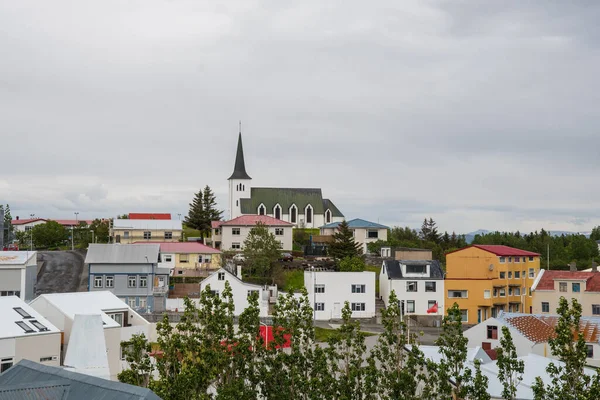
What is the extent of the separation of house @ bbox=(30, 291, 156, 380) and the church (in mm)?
47353

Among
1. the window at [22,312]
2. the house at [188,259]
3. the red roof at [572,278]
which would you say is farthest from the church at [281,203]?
the window at [22,312]

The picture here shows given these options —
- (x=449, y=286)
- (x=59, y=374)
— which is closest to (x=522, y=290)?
(x=449, y=286)

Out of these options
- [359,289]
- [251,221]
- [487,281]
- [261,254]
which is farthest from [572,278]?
[251,221]

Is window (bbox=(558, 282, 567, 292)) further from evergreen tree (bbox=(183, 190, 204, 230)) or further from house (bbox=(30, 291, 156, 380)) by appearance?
evergreen tree (bbox=(183, 190, 204, 230))

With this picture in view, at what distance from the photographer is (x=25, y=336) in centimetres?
2731

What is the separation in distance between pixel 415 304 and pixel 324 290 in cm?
653

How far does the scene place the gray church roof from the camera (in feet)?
278

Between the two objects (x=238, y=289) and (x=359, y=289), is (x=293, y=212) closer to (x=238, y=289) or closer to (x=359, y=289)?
(x=359, y=289)

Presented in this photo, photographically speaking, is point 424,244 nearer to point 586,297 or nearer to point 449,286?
point 449,286

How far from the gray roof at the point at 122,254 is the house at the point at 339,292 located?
10737 mm

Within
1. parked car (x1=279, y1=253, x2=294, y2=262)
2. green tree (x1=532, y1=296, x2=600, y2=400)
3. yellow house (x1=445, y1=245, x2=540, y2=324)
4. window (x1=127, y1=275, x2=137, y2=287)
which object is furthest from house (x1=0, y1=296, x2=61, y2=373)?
parked car (x1=279, y1=253, x2=294, y2=262)

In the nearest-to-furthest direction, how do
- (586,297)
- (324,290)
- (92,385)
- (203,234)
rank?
(92,385)
(586,297)
(324,290)
(203,234)

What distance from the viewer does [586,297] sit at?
41.7 meters

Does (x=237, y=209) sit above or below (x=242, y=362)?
above
